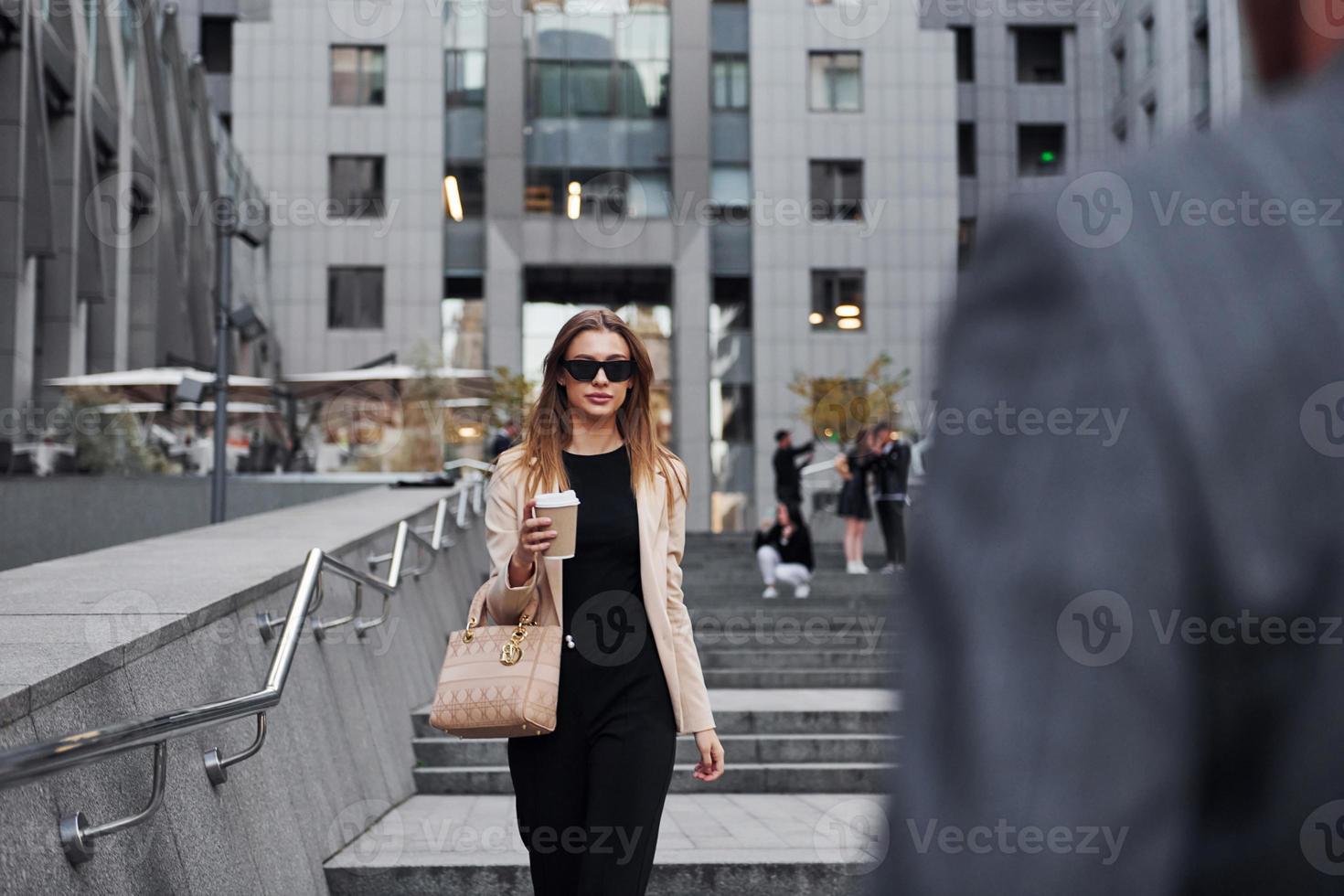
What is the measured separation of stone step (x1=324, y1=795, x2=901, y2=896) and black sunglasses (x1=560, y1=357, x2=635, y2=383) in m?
2.28

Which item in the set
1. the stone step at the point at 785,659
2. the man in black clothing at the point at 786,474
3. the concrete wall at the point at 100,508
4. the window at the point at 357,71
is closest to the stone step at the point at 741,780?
the stone step at the point at 785,659

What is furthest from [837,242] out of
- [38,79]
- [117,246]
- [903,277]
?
[38,79]

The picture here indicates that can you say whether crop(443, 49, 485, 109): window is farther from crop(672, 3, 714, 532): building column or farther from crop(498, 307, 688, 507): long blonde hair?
crop(498, 307, 688, 507): long blonde hair

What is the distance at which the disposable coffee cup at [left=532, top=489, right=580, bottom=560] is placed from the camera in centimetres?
345

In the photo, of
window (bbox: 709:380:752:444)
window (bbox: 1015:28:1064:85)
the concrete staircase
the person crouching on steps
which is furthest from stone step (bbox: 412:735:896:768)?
window (bbox: 1015:28:1064:85)

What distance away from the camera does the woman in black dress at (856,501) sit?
1772 cm

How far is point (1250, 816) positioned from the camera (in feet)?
2.22

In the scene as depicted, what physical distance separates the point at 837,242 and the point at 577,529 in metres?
37.1

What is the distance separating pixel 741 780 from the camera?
830cm

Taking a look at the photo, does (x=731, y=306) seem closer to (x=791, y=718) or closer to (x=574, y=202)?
(x=574, y=202)

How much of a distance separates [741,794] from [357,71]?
3511 cm

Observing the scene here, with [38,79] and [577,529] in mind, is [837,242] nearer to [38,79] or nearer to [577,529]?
[38,79]

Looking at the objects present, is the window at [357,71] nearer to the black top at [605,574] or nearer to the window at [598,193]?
the window at [598,193]

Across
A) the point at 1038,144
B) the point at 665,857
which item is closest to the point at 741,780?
the point at 665,857
